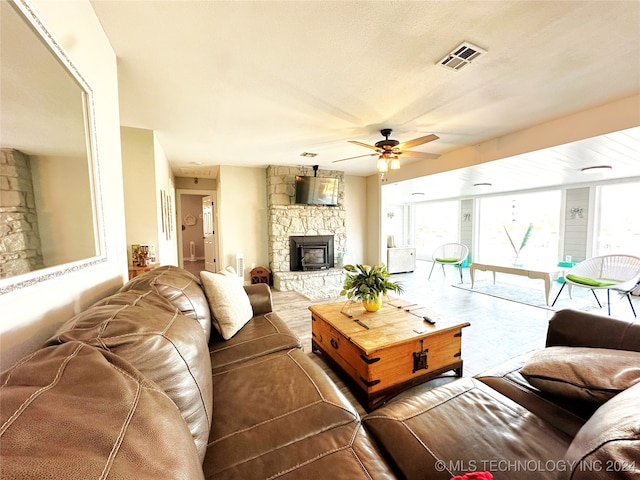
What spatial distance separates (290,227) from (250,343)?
148 inches

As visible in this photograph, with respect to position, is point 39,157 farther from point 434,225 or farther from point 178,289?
point 434,225

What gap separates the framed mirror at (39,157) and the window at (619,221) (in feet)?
25.0

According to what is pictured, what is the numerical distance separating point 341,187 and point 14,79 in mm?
5128

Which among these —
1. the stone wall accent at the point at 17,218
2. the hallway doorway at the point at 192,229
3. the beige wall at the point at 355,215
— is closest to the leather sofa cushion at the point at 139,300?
the stone wall accent at the point at 17,218

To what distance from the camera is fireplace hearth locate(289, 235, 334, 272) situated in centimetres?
531

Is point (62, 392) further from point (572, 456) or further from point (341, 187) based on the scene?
point (341, 187)

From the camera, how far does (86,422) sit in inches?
18.0

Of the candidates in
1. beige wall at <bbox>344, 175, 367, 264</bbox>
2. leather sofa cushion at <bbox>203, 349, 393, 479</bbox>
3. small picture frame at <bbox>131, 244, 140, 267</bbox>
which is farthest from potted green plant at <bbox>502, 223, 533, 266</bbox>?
small picture frame at <bbox>131, 244, 140, 267</bbox>

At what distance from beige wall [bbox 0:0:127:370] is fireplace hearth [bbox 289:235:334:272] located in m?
3.62

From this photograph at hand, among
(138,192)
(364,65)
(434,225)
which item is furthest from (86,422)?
(434,225)

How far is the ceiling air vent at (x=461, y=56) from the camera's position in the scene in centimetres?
167

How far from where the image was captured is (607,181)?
4.85 metres

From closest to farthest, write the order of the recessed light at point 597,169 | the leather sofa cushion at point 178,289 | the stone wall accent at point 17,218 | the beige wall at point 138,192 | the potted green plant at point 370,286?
1. the stone wall accent at point 17,218
2. the leather sofa cushion at point 178,289
3. the potted green plant at point 370,286
4. the beige wall at point 138,192
5. the recessed light at point 597,169

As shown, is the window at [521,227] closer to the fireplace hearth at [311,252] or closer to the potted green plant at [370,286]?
the fireplace hearth at [311,252]
